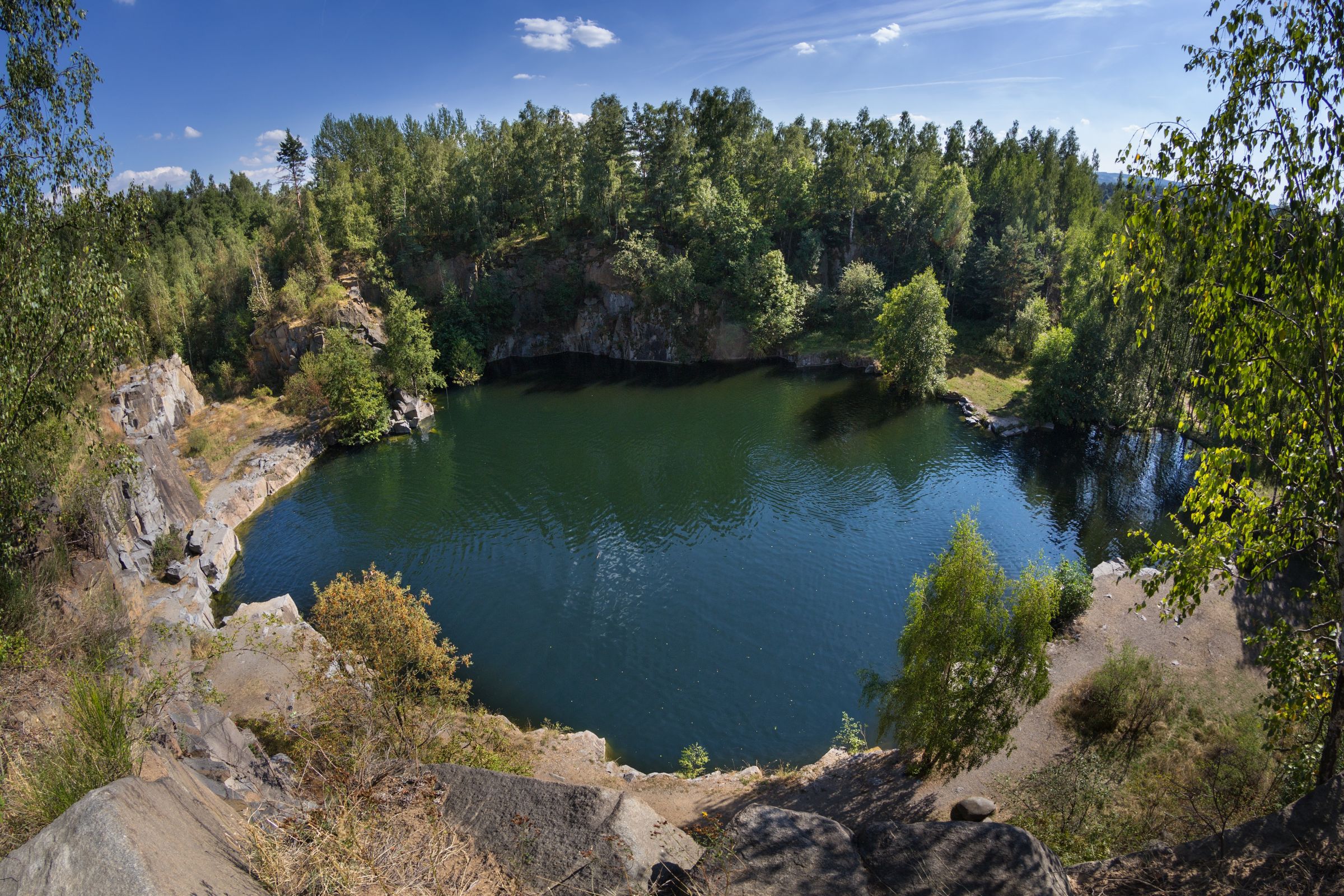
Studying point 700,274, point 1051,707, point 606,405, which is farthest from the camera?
point 700,274

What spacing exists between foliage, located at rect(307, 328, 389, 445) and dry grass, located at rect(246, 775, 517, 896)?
48.2 metres

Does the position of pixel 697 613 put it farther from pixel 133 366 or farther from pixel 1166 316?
pixel 133 366

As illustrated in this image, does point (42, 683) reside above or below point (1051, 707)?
above

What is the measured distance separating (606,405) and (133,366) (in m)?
38.9

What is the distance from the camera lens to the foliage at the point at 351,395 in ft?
174

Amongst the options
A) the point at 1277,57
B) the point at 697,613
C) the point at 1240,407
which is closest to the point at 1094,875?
the point at 1240,407

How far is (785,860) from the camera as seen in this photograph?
9.51 metres

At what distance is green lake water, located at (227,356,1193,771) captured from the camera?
2603 centimetres

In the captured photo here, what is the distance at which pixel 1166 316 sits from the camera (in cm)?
3559

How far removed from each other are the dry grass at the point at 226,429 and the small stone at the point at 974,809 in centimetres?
4692

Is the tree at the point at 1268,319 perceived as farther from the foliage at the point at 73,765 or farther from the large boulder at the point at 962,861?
the foliage at the point at 73,765

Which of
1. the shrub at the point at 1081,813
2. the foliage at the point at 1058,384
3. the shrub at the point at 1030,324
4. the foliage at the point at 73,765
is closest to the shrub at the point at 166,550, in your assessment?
the foliage at the point at 73,765

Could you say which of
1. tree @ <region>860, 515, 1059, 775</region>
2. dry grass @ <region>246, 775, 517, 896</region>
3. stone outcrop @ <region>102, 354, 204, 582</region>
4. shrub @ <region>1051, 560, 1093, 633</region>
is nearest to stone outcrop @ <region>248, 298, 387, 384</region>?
stone outcrop @ <region>102, 354, 204, 582</region>

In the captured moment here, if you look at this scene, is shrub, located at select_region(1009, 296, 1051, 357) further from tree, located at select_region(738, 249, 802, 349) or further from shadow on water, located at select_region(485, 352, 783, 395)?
shadow on water, located at select_region(485, 352, 783, 395)
